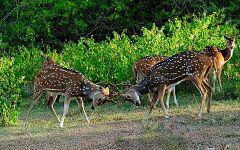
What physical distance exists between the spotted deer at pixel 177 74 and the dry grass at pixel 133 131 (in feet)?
2.11

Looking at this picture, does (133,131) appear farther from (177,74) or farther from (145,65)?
(145,65)

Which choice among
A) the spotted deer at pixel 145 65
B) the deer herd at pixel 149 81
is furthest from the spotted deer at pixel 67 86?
the spotted deer at pixel 145 65

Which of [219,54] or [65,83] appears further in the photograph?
[219,54]

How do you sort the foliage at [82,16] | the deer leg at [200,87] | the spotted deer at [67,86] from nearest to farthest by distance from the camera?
the deer leg at [200,87] < the spotted deer at [67,86] < the foliage at [82,16]

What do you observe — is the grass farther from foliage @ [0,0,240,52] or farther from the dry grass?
foliage @ [0,0,240,52]

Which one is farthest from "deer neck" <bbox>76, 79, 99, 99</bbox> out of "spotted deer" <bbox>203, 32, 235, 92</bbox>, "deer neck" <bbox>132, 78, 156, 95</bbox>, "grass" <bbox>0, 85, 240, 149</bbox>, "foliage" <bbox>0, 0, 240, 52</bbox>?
"foliage" <bbox>0, 0, 240, 52</bbox>

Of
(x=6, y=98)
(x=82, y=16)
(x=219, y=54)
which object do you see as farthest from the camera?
(x=82, y=16)

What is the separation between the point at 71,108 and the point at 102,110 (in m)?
1.25

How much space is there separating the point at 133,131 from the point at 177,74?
6.65 ft

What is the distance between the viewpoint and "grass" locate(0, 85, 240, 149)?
6617 millimetres

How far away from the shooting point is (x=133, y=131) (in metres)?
7.64

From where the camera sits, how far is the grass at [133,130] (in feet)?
21.7

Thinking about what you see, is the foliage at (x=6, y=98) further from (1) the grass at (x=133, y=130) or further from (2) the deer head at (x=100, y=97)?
(2) the deer head at (x=100, y=97)

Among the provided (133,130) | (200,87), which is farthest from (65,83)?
(200,87)
